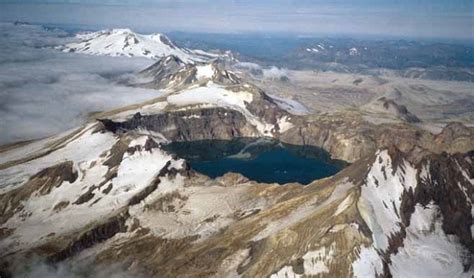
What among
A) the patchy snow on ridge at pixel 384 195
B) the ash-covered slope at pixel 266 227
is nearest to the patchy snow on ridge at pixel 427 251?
the ash-covered slope at pixel 266 227

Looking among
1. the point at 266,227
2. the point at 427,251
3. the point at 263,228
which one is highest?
the point at 266,227

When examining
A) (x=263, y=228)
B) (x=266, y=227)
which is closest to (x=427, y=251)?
(x=266, y=227)

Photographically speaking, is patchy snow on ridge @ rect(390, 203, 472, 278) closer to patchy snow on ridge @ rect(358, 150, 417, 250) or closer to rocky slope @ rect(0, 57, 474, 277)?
rocky slope @ rect(0, 57, 474, 277)

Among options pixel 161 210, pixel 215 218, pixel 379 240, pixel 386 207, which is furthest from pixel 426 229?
pixel 161 210

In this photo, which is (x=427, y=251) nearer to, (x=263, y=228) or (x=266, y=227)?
(x=266, y=227)

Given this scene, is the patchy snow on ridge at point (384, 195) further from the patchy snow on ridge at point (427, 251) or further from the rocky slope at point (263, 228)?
the patchy snow on ridge at point (427, 251)

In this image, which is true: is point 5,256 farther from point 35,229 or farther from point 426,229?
point 426,229

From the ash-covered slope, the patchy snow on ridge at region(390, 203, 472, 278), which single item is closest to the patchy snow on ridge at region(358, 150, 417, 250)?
the ash-covered slope

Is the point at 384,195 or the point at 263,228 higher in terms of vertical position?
the point at 384,195
